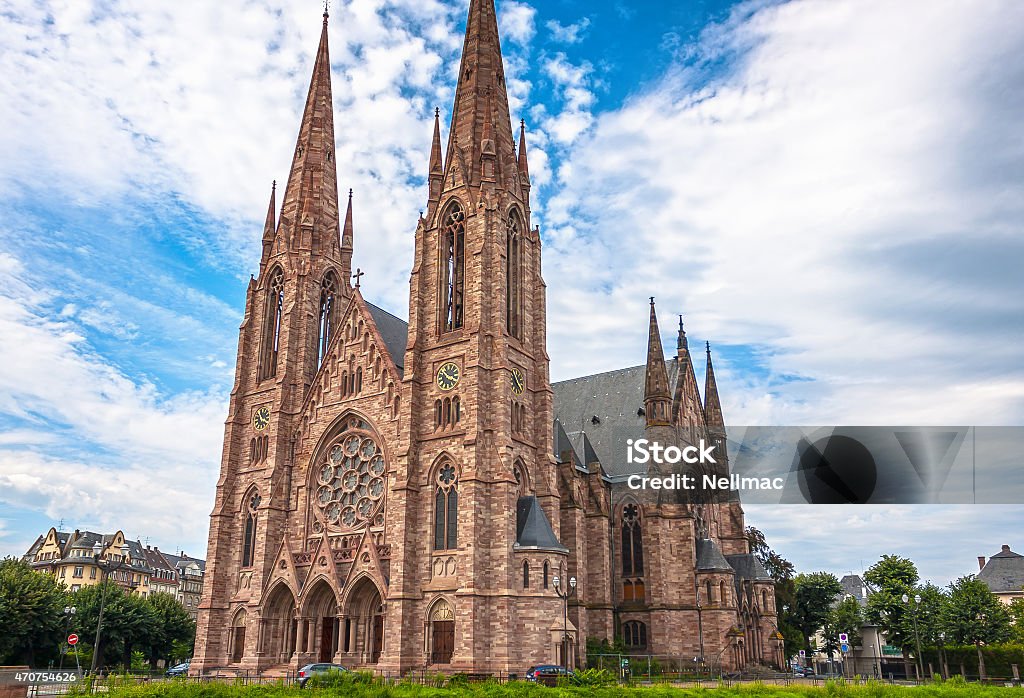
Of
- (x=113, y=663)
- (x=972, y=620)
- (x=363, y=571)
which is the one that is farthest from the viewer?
(x=113, y=663)

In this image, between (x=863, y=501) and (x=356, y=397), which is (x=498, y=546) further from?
(x=863, y=501)

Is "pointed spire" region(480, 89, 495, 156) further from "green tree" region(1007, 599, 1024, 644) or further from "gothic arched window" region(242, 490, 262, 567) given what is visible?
"green tree" region(1007, 599, 1024, 644)

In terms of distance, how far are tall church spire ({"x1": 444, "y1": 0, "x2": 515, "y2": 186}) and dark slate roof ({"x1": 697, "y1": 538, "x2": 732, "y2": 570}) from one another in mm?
26262

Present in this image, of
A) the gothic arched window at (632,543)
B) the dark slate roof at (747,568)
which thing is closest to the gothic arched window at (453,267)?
the gothic arched window at (632,543)

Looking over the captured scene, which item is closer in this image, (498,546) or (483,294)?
(498,546)

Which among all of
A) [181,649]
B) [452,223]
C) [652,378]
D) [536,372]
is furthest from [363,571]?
[181,649]

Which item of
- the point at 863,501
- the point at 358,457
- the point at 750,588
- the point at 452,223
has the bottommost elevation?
the point at 750,588

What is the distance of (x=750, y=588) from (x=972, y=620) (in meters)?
13.4

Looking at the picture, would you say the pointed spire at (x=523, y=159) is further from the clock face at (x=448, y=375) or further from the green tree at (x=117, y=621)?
the green tree at (x=117, y=621)

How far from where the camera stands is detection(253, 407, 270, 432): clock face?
49406mm

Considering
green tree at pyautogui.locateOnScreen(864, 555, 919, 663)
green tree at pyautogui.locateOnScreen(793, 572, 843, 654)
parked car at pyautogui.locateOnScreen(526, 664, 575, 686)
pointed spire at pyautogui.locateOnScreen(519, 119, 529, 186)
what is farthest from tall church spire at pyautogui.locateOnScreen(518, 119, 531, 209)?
green tree at pyautogui.locateOnScreen(793, 572, 843, 654)

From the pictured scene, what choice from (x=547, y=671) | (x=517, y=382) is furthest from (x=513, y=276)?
(x=547, y=671)

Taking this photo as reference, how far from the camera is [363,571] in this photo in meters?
40.4

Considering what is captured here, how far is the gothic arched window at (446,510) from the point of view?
128ft
